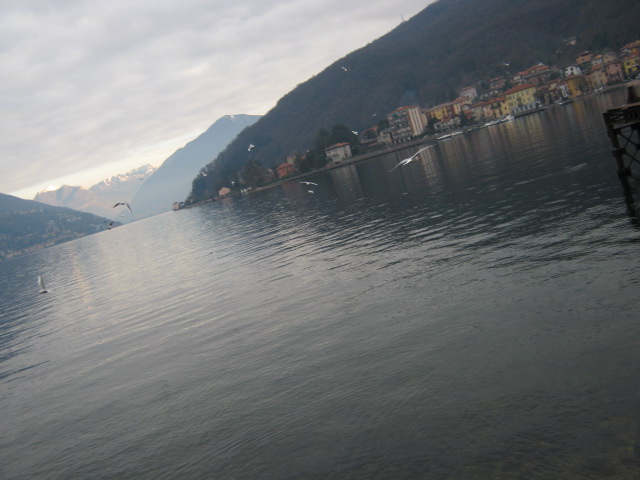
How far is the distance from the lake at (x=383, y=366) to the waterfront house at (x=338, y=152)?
161m

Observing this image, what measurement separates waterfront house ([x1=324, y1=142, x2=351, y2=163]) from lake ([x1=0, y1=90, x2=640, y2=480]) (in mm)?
160665

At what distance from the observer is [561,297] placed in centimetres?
1409

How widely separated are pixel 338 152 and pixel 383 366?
595 ft

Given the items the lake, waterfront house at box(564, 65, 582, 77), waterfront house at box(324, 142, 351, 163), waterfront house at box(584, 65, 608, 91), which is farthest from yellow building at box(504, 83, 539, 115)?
the lake

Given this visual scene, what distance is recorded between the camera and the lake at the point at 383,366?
9.40 m

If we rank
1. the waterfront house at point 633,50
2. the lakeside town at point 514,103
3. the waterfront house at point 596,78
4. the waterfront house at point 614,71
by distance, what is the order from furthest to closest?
the waterfront house at point 596,78 < the lakeside town at point 514,103 < the waterfront house at point 614,71 < the waterfront house at point 633,50

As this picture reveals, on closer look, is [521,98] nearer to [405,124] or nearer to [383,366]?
[405,124]

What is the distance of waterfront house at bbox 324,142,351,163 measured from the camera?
621 feet

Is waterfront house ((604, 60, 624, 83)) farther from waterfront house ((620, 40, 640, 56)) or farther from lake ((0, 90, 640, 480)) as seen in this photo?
lake ((0, 90, 640, 480))

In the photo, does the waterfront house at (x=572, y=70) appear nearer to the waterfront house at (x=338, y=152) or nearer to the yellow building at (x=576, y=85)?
the yellow building at (x=576, y=85)

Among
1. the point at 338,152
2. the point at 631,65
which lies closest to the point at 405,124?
the point at 338,152

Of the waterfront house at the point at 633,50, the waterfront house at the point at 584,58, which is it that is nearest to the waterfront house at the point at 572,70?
the waterfront house at the point at 584,58

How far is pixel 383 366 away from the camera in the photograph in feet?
43.1

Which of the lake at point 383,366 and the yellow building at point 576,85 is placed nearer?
the lake at point 383,366
